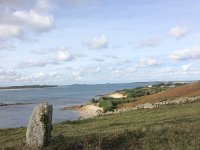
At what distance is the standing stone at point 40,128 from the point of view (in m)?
16.1

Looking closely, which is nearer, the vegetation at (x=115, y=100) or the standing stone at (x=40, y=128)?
the standing stone at (x=40, y=128)

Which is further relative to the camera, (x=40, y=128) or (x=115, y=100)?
(x=115, y=100)

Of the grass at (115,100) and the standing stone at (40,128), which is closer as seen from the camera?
the standing stone at (40,128)

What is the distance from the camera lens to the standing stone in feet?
52.7

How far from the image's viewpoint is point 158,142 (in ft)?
52.1

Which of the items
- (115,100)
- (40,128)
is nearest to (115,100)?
(115,100)

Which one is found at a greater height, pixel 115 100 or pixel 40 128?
pixel 40 128

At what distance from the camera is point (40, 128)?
16.2 metres

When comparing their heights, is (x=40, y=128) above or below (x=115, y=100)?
above

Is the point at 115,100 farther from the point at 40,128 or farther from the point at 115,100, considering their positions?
the point at 40,128

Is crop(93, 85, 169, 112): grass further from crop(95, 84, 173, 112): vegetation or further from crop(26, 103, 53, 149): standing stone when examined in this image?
crop(26, 103, 53, 149): standing stone

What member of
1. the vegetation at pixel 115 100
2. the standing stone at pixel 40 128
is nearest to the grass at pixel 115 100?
the vegetation at pixel 115 100

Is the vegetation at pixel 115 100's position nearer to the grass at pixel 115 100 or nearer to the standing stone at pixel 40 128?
the grass at pixel 115 100

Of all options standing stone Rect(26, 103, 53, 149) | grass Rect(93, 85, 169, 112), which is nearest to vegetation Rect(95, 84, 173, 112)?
grass Rect(93, 85, 169, 112)
